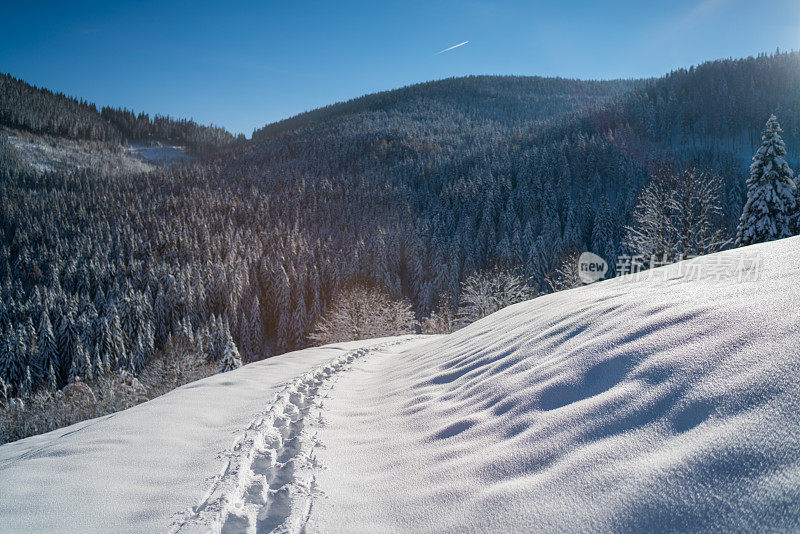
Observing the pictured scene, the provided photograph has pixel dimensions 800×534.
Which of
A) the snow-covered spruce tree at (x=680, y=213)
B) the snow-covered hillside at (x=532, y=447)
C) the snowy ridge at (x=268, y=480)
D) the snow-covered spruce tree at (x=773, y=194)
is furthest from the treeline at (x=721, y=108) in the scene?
the snowy ridge at (x=268, y=480)

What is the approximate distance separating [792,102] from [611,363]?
155150 millimetres

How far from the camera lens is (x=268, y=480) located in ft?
11.3

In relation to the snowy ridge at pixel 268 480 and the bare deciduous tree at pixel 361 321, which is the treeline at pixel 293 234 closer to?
the bare deciduous tree at pixel 361 321

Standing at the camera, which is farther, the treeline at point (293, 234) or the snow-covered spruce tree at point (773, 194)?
the treeline at point (293, 234)

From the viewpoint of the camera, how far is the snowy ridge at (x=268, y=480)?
2.82m

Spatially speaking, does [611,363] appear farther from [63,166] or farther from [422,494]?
[63,166]

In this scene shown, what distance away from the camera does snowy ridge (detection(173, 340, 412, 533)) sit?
2.82 metres

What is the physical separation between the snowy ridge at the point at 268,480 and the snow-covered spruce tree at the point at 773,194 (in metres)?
23.4

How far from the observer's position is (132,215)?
8394 cm

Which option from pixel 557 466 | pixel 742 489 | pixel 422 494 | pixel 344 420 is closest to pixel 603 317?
pixel 557 466

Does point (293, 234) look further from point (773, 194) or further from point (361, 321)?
point (773, 194)

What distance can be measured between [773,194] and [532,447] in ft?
77.4

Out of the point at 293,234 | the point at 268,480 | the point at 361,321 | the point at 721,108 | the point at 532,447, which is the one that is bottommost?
the point at 361,321

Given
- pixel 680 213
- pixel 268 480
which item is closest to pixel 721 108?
pixel 680 213
